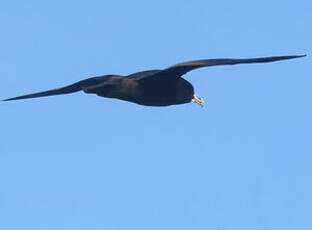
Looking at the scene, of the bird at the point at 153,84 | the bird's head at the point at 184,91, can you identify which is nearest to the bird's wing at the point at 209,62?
the bird at the point at 153,84

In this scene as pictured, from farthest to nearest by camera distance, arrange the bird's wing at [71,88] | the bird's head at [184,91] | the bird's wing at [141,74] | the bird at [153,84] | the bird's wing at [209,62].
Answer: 1. the bird's head at [184,91]
2. the bird's wing at [71,88]
3. the bird's wing at [141,74]
4. the bird at [153,84]
5. the bird's wing at [209,62]

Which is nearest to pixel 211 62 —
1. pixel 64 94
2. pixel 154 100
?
pixel 154 100

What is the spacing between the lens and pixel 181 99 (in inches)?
1052

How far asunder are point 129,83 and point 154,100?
34.1 inches

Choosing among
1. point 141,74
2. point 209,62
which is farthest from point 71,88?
point 209,62

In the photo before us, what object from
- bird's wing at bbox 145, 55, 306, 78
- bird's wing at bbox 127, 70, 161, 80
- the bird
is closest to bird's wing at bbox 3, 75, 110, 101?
the bird

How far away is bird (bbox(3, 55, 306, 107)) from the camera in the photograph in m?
24.5

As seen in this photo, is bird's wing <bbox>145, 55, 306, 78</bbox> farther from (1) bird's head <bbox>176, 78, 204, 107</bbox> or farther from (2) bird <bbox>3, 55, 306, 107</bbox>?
(1) bird's head <bbox>176, 78, 204, 107</bbox>

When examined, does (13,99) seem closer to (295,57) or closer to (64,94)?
(64,94)

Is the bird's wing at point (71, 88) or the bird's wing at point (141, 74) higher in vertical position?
the bird's wing at point (71, 88)

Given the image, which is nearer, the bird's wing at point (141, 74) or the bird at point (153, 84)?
the bird at point (153, 84)

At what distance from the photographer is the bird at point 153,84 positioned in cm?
2447

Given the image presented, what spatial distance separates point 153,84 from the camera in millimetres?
25531

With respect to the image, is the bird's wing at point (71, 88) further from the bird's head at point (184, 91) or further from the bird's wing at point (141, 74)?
the bird's head at point (184, 91)
